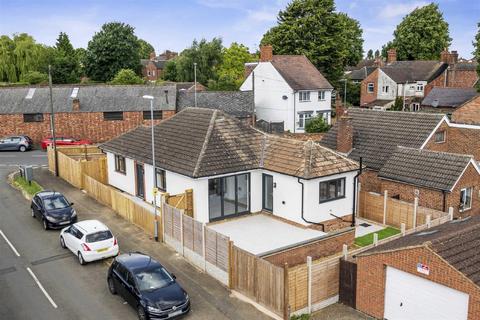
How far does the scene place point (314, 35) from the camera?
231 ft

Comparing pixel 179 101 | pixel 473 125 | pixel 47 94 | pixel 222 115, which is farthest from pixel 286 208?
pixel 47 94

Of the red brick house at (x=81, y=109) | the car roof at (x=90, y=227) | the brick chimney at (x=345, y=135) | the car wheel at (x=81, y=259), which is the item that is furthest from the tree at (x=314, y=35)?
the car wheel at (x=81, y=259)

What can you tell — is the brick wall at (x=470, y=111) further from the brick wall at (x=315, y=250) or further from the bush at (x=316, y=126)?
the brick wall at (x=315, y=250)

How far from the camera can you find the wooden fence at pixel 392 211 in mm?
24625

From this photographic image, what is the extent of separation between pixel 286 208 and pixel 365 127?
10.8 metres

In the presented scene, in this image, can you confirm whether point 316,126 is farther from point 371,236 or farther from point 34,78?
point 34,78

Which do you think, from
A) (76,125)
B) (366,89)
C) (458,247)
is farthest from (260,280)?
(366,89)

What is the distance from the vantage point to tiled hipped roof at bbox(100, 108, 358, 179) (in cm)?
2517

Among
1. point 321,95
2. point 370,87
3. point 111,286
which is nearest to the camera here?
point 111,286

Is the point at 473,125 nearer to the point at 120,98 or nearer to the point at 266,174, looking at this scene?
the point at 266,174

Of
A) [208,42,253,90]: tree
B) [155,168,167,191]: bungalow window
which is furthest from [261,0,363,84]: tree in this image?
[155,168,167,191]: bungalow window

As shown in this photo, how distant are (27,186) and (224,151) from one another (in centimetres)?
1556

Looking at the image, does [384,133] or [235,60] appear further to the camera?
[235,60]

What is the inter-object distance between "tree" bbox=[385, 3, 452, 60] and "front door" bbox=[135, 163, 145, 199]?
79.1m
